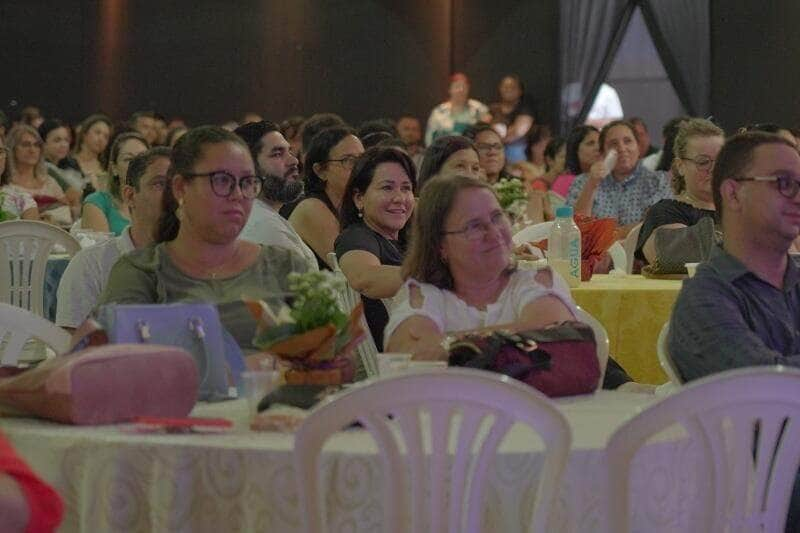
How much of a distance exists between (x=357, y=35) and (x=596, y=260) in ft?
36.2

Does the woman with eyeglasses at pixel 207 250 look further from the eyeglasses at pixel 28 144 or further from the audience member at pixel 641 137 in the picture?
the audience member at pixel 641 137

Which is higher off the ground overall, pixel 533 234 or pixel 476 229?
pixel 476 229

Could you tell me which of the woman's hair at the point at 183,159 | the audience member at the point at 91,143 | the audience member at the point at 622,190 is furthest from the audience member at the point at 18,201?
the woman's hair at the point at 183,159

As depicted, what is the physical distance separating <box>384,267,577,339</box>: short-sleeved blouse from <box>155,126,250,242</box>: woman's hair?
69 cm

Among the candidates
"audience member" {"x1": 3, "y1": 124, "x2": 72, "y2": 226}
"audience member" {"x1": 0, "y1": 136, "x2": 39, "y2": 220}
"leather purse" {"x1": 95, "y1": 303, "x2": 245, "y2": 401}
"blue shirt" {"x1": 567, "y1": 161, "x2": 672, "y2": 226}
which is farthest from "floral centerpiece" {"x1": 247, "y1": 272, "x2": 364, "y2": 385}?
"audience member" {"x1": 3, "y1": 124, "x2": 72, "y2": 226}

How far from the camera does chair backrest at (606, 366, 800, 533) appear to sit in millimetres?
2604

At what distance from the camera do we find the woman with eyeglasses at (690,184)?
618cm

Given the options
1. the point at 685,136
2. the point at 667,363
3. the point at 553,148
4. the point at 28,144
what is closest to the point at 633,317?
the point at 685,136

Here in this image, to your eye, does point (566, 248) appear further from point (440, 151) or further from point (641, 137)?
point (641, 137)

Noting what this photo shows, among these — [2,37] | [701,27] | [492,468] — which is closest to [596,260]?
[492,468]

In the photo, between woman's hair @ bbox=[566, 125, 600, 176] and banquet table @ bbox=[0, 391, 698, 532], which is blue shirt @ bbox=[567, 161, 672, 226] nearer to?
woman's hair @ bbox=[566, 125, 600, 176]

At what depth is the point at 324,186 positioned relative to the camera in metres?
6.40

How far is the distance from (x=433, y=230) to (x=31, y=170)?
7420mm

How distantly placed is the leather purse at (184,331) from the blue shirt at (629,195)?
5.83 meters
